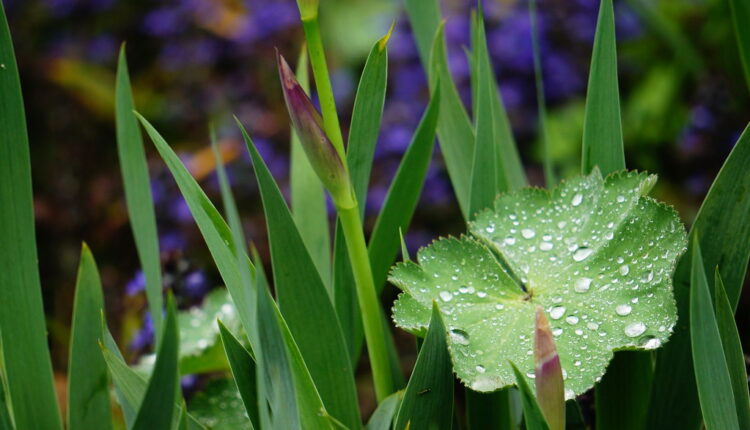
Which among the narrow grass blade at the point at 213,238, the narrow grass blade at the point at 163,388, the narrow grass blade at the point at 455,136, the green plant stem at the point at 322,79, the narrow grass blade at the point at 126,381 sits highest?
the narrow grass blade at the point at 455,136

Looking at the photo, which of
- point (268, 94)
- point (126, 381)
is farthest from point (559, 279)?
point (268, 94)

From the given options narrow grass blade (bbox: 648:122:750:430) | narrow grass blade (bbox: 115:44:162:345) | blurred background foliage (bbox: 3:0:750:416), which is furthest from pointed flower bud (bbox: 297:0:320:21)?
blurred background foliage (bbox: 3:0:750:416)

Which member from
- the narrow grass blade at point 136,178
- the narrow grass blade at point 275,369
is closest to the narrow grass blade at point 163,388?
the narrow grass blade at point 275,369

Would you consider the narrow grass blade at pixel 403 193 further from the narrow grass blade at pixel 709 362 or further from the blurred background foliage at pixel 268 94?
the blurred background foliage at pixel 268 94

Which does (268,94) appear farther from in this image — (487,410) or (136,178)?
(487,410)

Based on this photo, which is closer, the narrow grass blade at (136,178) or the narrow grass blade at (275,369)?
the narrow grass blade at (275,369)

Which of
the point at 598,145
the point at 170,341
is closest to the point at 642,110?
the point at 598,145
